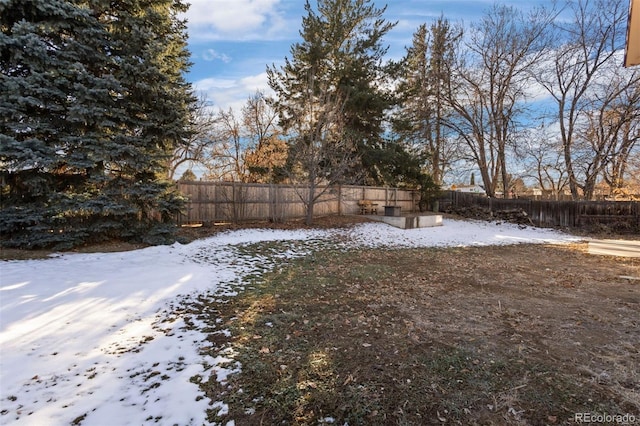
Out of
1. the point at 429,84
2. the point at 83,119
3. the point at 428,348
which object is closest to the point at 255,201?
the point at 83,119

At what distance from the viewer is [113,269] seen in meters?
5.52

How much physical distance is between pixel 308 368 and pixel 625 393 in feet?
8.16

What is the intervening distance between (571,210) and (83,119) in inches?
776

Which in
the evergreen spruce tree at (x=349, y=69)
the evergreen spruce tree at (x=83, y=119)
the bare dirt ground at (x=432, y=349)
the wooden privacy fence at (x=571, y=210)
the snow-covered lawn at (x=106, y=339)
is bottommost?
the bare dirt ground at (x=432, y=349)

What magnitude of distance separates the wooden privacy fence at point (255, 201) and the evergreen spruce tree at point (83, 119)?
6.45ft

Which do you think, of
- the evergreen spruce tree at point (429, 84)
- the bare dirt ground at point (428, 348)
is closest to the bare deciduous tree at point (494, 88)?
the evergreen spruce tree at point (429, 84)

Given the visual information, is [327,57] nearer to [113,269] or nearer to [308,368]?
[113,269]

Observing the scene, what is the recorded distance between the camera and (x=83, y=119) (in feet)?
21.3

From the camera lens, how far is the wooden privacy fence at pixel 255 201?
10.6 m

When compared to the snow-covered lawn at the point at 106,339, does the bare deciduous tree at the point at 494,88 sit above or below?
above

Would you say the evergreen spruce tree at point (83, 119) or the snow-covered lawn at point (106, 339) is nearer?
the snow-covered lawn at point (106, 339)

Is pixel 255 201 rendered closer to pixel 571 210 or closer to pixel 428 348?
pixel 428 348

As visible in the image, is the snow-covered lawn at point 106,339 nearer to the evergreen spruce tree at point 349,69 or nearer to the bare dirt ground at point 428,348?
the bare dirt ground at point 428,348

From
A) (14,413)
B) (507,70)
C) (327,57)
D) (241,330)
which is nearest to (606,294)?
(241,330)
